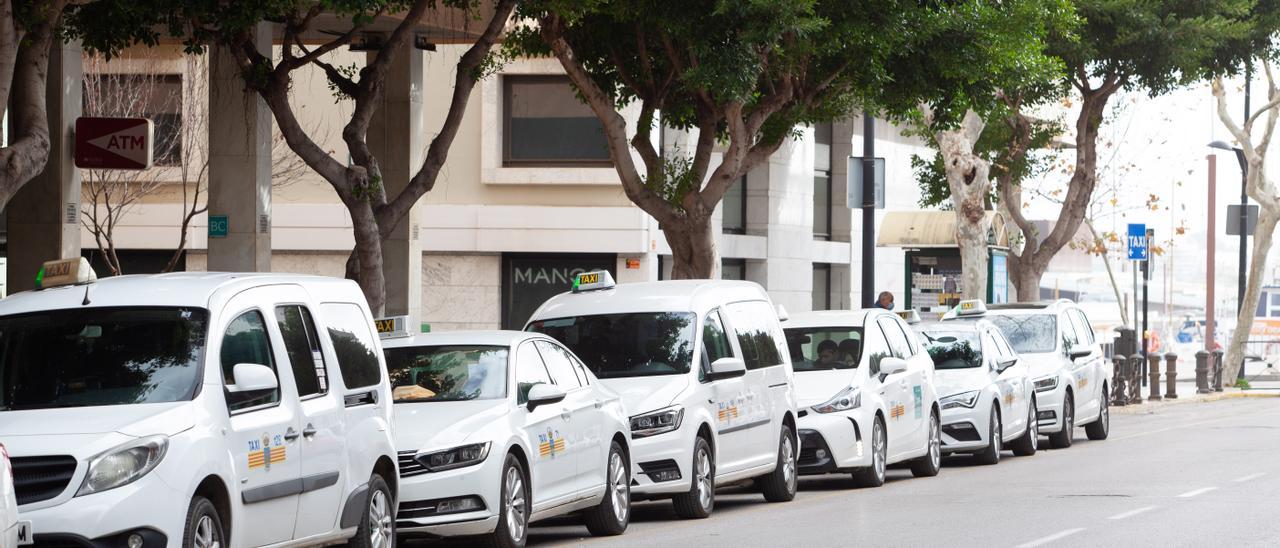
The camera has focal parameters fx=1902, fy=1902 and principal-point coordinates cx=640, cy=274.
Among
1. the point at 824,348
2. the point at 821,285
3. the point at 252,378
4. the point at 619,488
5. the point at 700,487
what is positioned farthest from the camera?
the point at 821,285

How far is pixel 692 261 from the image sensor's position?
21.9 metres

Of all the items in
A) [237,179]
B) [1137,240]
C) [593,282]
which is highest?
[237,179]

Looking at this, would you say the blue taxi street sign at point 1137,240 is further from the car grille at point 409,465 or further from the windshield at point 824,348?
the car grille at point 409,465

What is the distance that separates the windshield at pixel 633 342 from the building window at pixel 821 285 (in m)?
27.6

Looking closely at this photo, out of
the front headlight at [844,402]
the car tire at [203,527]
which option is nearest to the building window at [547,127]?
the front headlight at [844,402]

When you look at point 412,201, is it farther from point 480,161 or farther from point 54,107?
point 480,161

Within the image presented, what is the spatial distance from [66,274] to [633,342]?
598 centimetres

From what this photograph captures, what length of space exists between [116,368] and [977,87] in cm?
1535

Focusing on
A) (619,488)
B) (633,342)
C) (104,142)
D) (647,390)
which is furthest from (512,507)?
(104,142)

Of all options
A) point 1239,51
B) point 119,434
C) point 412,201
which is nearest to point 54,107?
point 412,201

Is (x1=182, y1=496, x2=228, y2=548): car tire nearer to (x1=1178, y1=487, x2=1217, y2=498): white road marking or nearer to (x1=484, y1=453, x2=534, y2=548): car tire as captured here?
(x1=484, y1=453, x2=534, y2=548): car tire

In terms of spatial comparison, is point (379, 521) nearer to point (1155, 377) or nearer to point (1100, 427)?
point (1100, 427)

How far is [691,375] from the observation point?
1462cm

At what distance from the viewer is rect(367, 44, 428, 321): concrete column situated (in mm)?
23906
